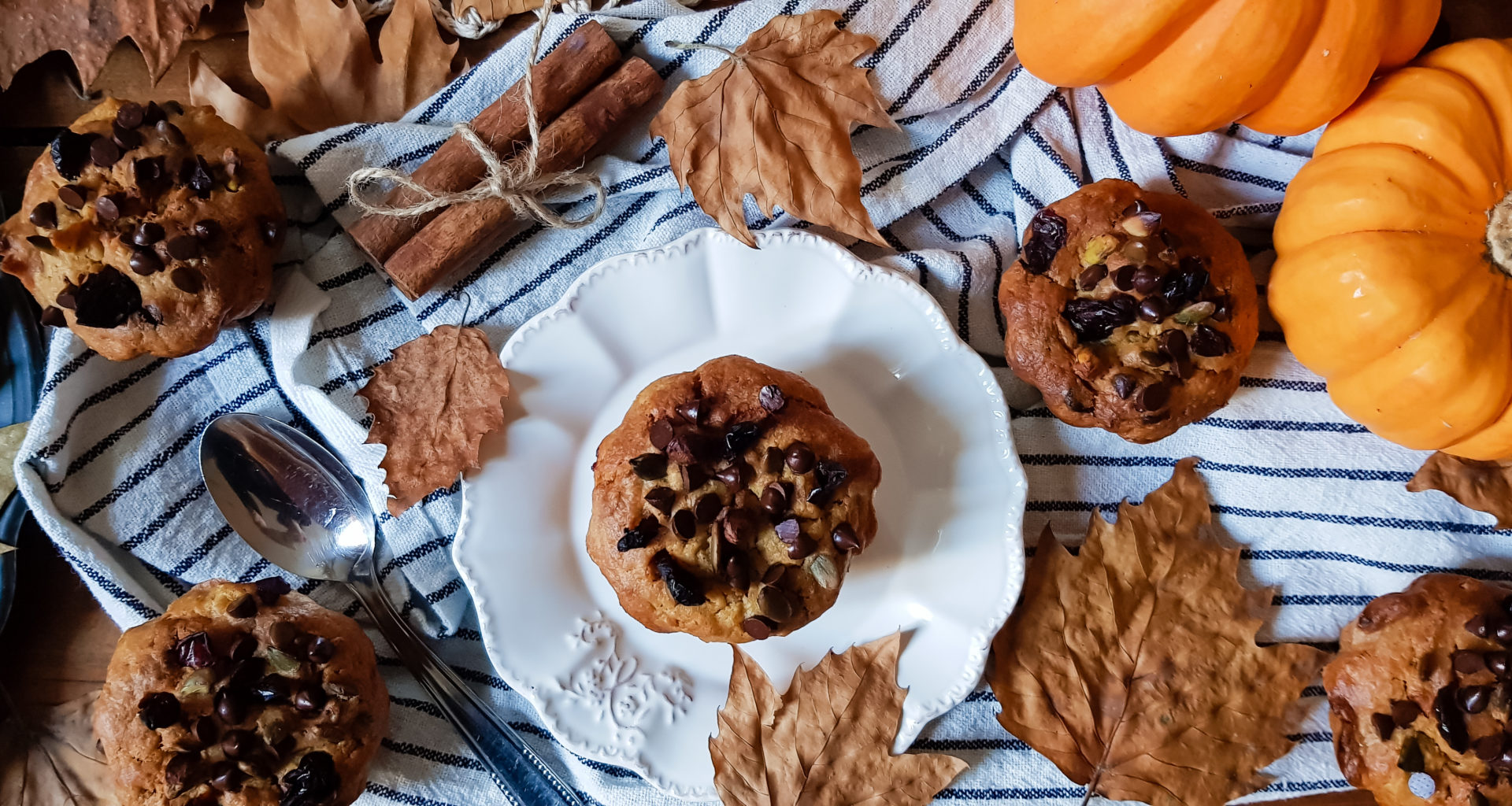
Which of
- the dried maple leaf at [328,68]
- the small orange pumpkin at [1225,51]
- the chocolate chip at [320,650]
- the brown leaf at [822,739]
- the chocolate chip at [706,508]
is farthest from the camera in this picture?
the dried maple leaf at [328,68]

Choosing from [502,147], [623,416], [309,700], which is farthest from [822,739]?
[502,147]

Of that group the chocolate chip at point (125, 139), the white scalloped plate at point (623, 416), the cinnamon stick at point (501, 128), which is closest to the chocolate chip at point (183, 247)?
the chocolate chip at point (125, 139)

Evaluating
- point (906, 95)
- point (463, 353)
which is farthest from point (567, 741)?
point (906, 95)

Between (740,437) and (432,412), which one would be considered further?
(432,412)

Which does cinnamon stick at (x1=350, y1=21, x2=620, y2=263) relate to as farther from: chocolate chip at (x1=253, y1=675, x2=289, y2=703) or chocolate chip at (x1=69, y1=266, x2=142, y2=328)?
chocolate chip at (x1=253, y1=675, x2=289, y2=703)

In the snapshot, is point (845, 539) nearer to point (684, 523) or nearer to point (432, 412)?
point (684, 523)

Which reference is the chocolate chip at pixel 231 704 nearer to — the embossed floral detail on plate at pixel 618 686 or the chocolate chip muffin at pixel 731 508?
the embossed floral detail on plate at pixel 618 686

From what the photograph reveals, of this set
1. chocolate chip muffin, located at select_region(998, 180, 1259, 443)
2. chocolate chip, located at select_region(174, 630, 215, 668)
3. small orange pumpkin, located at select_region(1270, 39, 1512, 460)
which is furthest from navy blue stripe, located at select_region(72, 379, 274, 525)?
small orange pumpkin, located at select_region(1270, 39, 1512, 460)
